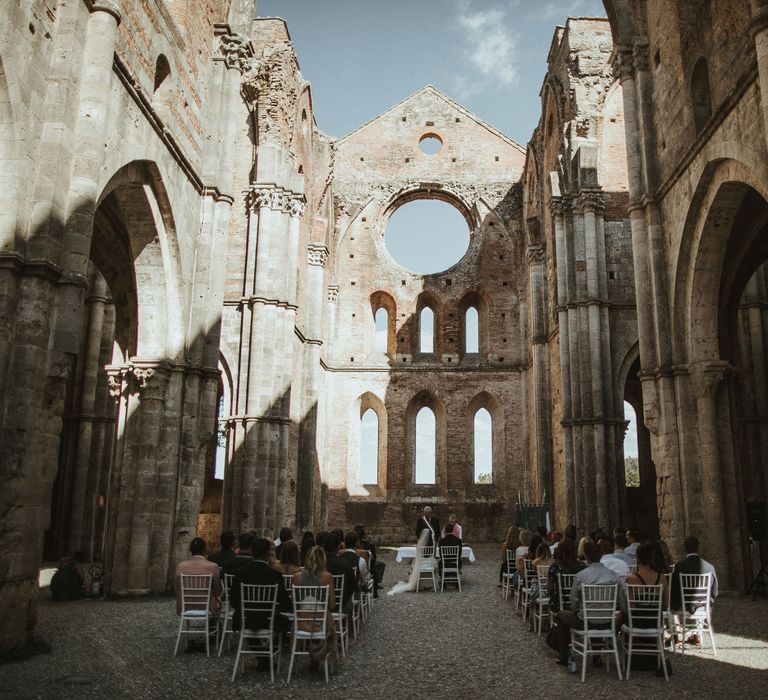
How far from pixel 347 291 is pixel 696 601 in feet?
70.0

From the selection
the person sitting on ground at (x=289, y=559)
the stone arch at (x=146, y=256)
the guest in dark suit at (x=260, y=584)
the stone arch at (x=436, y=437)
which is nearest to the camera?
the guest in dark suit at (x=260, y=584)

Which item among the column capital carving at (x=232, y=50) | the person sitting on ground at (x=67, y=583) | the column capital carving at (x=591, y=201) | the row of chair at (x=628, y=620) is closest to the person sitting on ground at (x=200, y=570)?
the row of chair at (x=628, y=620)

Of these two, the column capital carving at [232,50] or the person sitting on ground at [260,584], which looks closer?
the person sitting on ground at [260,584]

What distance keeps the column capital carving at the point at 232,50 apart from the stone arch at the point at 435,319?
15.1m

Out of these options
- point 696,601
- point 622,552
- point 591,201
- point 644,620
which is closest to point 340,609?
point 644,620

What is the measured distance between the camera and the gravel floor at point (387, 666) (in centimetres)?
578

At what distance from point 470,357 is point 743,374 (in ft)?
39.2

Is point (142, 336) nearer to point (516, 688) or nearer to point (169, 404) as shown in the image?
point (169, 404)

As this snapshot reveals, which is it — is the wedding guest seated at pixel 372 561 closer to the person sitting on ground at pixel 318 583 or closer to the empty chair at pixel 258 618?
the person sitting on ground at pixel 318 583

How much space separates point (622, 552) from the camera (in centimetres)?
800

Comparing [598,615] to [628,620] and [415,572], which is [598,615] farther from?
[415,572]

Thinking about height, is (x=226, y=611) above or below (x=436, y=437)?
below

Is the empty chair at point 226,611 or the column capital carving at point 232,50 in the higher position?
the column capital carving at point 232,50

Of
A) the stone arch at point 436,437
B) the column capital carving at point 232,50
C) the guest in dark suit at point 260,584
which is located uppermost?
the column capital carving at point 232,50
